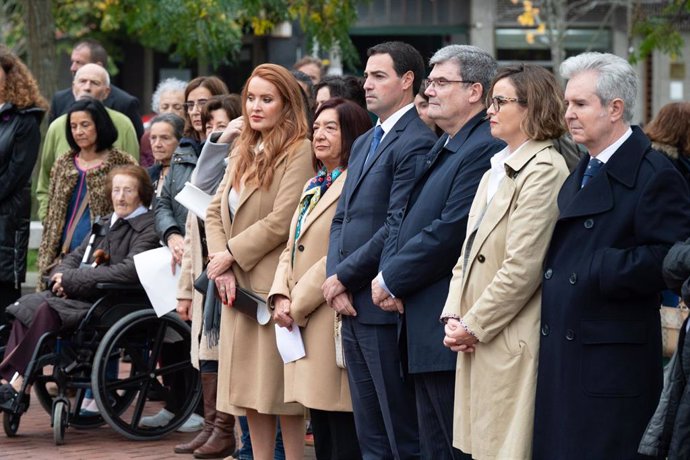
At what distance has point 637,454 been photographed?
5031 millimetres

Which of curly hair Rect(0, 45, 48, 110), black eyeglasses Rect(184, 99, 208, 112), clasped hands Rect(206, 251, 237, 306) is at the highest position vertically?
curly hair Rect(0, 45, 48, 110)

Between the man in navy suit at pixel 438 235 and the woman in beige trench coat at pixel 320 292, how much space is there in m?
0.74

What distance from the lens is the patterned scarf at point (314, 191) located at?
689cm

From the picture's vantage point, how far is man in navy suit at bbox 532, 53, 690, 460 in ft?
16.4

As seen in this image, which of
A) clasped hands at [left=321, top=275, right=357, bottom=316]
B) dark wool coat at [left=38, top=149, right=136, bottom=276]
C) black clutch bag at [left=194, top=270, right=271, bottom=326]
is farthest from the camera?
dark wool coat at [left=38, top=149, right=136, bottom=276]

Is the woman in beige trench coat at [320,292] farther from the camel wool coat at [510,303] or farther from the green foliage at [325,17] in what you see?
the green foliage at [325,17]

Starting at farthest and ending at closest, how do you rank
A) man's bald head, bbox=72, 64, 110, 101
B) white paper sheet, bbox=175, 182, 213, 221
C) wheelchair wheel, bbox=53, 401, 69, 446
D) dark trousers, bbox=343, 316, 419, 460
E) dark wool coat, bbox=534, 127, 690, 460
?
man's bald head, bbox=72, 64, 110, 101
wheelchair wheel, bbox=53, 401, 69, 446
white paper sheet, bbox=175, 182, 213, 221
dark trousers, bbox=343, 316, 419, 460
dark wool coat, bbox=534, 127, 690, 460

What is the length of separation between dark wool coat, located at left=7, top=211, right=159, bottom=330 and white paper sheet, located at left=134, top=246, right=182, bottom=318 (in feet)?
0.28

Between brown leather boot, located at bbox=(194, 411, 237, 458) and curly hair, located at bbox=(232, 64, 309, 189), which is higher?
curly hair, located at bbox=(232, 64, 309, 189)

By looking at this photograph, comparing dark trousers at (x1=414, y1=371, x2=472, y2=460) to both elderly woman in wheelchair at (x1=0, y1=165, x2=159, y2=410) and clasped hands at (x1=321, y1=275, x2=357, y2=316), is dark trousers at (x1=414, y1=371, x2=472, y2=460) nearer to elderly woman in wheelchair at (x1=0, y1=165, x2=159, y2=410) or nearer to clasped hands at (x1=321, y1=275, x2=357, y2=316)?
clasped hands at (x1=321, y1=275, x2=357, y2=316)

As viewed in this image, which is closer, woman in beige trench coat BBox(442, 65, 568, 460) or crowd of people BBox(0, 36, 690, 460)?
crowd of people BBox(0, 36, 690, 460)

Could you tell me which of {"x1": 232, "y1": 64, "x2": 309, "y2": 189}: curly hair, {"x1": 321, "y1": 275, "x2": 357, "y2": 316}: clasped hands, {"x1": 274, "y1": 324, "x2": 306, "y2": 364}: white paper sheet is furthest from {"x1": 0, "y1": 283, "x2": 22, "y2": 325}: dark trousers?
{"x1": 321, "y1": 275, "x2": 357, "y2": 316}: clasped hands

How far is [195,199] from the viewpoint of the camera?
25.3ft

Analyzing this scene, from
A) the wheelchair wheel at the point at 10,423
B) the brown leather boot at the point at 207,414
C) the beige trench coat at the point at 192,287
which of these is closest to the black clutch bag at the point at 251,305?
the beige trench coat at the point at 192,287
